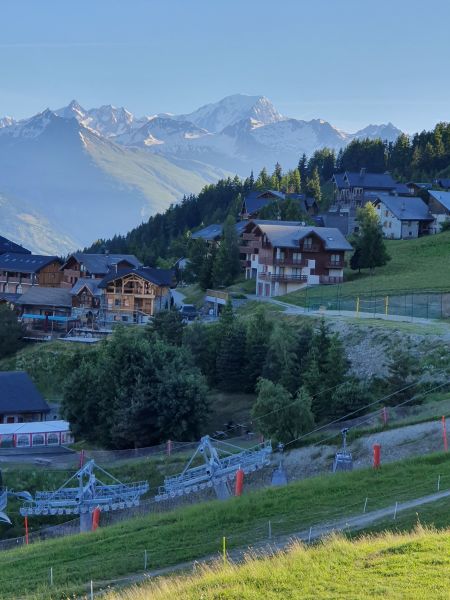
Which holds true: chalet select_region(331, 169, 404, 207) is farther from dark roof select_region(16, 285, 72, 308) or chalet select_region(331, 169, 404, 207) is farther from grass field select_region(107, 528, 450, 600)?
grass field select_region(107, 528, 450, 600)

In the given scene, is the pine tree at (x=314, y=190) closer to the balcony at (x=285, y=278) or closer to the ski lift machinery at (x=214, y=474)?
the balcony at (x=285, y=278)

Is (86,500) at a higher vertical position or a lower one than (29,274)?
lower

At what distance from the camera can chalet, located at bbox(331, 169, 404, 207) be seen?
11538 centimetres

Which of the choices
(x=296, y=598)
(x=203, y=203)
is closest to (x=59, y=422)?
(x=296, y=598)

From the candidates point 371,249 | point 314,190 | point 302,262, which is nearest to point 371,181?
point 314,190

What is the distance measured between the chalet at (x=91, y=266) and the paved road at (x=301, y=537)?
65000mm

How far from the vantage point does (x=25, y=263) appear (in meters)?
98.1

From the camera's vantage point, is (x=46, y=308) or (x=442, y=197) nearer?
(x=46, y=308)

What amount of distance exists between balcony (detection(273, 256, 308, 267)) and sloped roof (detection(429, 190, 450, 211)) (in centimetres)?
2500

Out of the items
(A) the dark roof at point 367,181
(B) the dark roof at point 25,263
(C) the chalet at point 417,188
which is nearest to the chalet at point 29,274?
(B) the dark roof at point 25,263

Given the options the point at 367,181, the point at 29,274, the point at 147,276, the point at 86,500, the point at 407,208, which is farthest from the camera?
the point at 367,181

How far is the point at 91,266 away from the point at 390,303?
36.6 metres

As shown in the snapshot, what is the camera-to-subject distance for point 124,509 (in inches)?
1391

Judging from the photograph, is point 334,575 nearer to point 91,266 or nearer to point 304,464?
point 304,464
